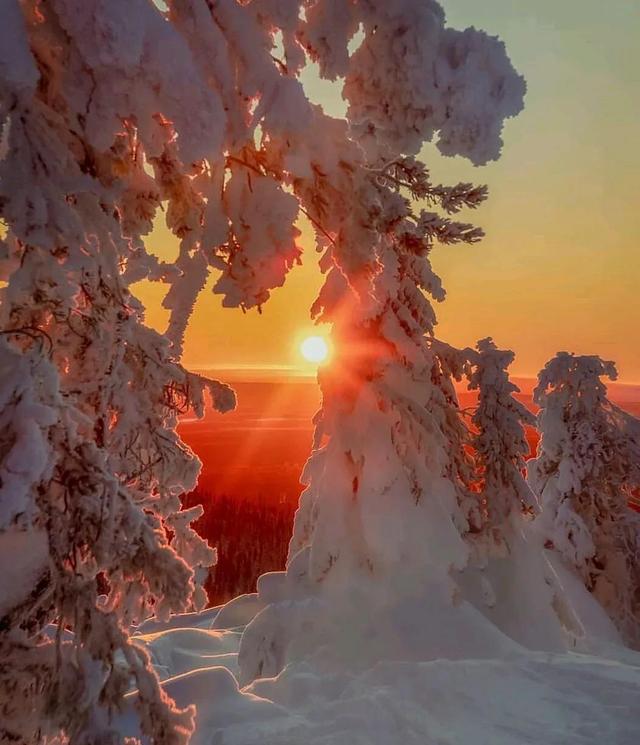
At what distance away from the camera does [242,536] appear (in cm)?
9494

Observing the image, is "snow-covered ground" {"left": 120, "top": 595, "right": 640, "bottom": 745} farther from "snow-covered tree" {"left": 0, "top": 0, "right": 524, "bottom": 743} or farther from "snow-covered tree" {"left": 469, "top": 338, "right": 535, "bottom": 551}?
"snow-covered tree" {"left": 469, "top": 338, "right": 535, "bottom": 551}

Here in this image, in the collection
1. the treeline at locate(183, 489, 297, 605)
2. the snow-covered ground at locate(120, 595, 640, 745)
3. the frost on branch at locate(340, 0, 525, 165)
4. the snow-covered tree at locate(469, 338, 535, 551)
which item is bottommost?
the treeline at locate(183, 489, 297, 605)

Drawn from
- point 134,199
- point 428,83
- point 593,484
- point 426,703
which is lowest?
point 426,703

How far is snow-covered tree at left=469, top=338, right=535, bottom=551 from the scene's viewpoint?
43.1 feet

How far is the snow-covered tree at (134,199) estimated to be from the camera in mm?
2480

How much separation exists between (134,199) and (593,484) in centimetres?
1759

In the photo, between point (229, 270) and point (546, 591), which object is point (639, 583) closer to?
point (546, 591)

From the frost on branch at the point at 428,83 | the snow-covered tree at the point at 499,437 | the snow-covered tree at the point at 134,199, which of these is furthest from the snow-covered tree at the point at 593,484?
the frost on branch at the point at 428,83

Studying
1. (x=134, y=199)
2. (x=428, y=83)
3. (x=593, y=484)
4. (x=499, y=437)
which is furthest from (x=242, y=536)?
(x=428, y=83)

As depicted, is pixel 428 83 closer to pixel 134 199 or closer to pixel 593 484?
pixel 134 199

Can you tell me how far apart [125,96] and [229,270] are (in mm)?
1208

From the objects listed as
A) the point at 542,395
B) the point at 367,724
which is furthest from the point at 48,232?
the point at 542,395

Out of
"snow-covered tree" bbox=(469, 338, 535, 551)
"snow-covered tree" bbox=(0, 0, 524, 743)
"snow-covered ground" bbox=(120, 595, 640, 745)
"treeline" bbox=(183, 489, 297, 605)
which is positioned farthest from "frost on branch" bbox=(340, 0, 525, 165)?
"treeline" bbox=(183, 489, 297, 605)

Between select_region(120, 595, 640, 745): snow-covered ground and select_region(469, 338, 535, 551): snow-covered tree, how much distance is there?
15.6 ft
